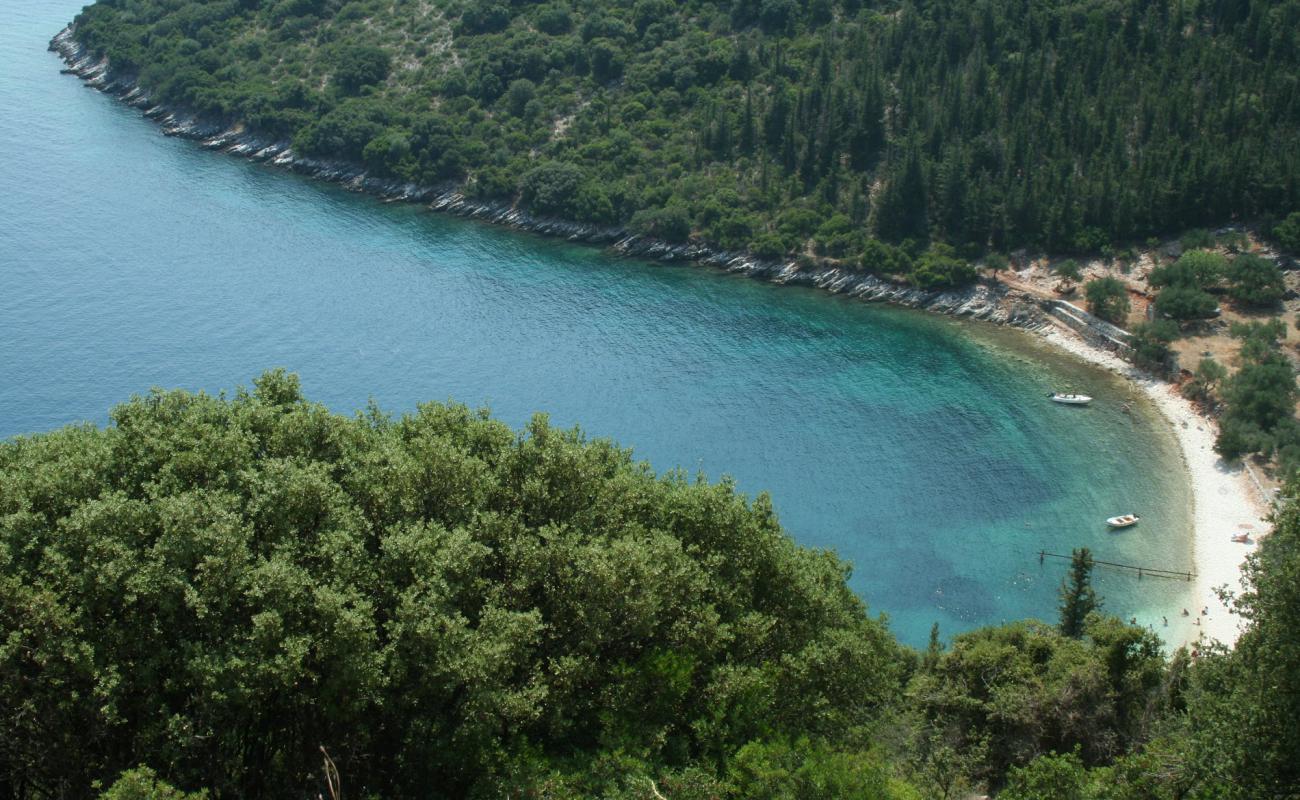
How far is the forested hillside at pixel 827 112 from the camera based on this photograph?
10500 cm

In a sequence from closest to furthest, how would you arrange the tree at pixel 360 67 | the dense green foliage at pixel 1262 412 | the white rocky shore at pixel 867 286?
the white rocky shore at pixel 867 286 → the dense green foliage at pixel 1262 412 → the tree at pixel 360 67

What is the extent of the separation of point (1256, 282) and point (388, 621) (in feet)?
286

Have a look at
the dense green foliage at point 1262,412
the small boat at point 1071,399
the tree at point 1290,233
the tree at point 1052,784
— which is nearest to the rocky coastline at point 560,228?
the small boat at point 1071,399

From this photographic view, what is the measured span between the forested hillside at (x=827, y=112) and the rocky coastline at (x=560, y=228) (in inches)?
64.8

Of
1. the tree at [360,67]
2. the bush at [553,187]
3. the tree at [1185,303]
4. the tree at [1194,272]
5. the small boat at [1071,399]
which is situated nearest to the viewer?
the small boat at [1071,399]

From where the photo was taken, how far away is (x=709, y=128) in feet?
406

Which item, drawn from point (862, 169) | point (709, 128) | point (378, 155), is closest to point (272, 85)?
point (378, 155)

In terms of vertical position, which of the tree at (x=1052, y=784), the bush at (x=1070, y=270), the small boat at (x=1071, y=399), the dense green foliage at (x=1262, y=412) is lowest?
the small boat at (x=1071, y=399)

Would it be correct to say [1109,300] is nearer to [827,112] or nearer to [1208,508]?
[1208,508]

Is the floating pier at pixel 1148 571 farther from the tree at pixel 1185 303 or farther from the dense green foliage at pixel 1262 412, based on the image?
the tree at pixel 1185 303

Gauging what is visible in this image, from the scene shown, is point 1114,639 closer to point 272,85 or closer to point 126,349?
point 126,349

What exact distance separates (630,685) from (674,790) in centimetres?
375

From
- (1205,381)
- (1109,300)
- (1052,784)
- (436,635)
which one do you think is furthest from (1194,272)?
→ (436,635)

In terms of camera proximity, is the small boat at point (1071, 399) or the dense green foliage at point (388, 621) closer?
the dense green foliage at point (388, 621)
